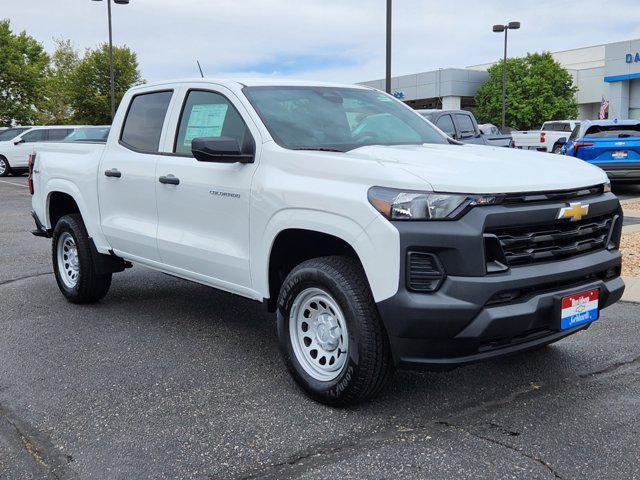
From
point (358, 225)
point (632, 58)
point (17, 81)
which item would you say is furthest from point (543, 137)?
point (17, 81)

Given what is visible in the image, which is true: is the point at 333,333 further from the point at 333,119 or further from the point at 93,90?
the point at 93,90

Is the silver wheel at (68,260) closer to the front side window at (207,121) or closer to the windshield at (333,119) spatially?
the front side window at (207,121)

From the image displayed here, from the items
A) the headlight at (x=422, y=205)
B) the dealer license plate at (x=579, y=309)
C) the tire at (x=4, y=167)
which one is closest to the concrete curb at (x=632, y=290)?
the dealer license plate at (x=579, y=309)

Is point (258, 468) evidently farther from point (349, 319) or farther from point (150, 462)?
point (349, 319)

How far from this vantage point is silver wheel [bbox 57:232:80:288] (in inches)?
254

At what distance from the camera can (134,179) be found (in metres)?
5.42

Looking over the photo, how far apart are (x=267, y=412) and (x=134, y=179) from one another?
2352mm

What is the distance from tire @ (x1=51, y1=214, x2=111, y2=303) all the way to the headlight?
3.59 meters

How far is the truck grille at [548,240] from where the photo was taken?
3.52 meters

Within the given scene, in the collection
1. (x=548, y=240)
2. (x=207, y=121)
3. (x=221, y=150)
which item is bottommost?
(x=548, y=240)

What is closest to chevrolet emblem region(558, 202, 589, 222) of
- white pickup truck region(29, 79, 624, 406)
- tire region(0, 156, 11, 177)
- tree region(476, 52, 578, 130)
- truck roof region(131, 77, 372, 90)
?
white pickup truck region(29, 79, 624, 406)

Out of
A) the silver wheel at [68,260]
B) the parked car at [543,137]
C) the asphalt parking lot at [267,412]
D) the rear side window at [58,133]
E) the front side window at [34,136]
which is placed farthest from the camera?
the parked car at [543,137]

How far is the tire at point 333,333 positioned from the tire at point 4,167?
25.1m

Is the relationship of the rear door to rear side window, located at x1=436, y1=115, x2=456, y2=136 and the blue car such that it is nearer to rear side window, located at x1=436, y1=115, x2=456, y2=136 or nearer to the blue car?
rear side window, located at x1=436, y1=115, x2=456, y2=136
